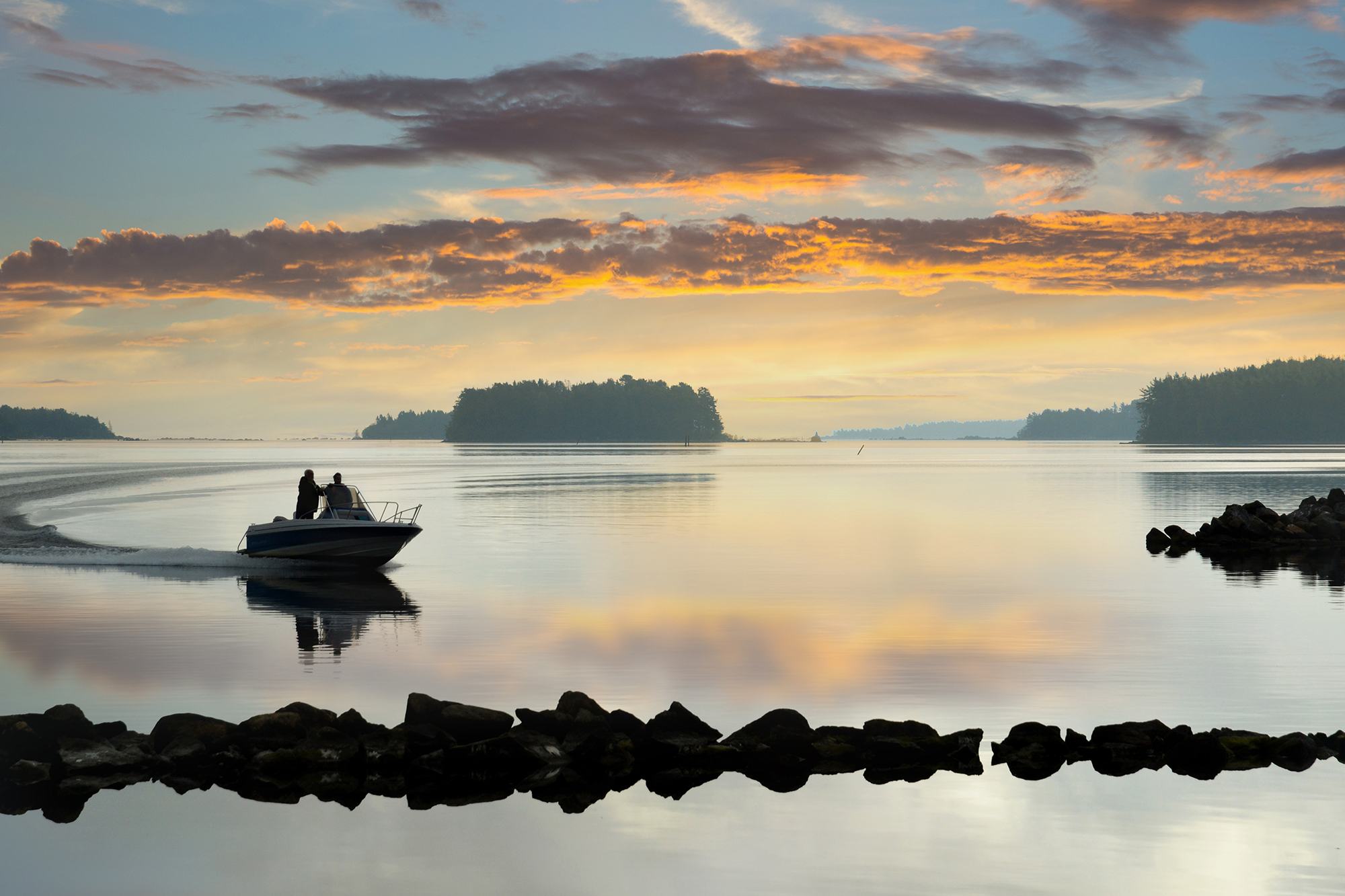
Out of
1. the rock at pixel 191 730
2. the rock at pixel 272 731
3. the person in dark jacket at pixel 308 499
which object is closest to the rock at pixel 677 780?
the rock at pixel 272 731

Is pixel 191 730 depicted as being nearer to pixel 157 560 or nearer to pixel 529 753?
pixel 529 753

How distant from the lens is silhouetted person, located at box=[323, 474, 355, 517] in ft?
119

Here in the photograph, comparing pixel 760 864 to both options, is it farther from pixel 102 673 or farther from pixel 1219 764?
pixel 102 673

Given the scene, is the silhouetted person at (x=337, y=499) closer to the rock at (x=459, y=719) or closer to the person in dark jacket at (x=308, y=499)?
the person in dark jacket at (x=308, y=499)

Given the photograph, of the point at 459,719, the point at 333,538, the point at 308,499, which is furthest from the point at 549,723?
the point at 308,499

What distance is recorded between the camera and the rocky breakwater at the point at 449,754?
13.3m

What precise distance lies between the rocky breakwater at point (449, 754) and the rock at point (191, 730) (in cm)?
2

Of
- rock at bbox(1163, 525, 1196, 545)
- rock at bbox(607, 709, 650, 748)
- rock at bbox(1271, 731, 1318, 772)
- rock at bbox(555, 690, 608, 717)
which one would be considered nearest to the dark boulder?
rock at bbox(607, 709, 650, 748)

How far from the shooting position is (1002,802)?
12781mm

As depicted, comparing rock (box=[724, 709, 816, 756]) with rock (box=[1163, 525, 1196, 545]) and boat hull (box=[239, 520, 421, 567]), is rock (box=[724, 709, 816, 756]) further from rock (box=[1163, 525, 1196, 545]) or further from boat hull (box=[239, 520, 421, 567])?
rock (box=[1163, 525, 1196, 545])

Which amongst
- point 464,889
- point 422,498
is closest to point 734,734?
point 464,889

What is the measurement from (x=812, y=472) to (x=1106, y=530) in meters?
79.1

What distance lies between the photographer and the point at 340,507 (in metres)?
36.4

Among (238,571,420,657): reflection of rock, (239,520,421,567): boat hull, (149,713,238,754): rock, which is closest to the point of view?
(149,713,238,754): rock
